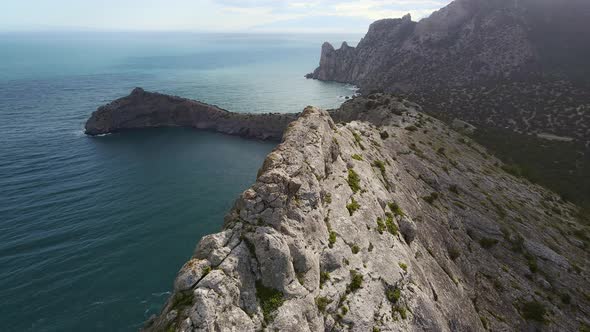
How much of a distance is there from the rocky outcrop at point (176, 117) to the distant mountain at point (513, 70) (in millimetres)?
69273

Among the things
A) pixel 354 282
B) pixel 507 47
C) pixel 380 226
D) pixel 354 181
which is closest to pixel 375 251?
pixel 380 226

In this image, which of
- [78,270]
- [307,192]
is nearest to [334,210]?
[307,192]

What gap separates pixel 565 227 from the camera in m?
54.7

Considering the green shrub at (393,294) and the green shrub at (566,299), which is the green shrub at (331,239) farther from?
the green shrub at (566,299)

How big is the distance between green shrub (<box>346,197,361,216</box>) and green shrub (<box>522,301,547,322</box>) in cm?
2200

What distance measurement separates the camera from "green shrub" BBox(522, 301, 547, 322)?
3381 cm

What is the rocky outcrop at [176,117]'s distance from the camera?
152 metres

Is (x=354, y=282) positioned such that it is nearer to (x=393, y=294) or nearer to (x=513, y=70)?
(x=393, y=294)

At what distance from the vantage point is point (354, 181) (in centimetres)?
3225

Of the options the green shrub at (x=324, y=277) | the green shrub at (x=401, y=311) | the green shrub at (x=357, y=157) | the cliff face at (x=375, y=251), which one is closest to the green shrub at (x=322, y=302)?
the cliff face at (x=375, y=251)

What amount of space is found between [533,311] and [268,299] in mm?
31574

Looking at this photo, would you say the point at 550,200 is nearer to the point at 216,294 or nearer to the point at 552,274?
the point at 552,274

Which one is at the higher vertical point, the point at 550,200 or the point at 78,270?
the point at 550,200

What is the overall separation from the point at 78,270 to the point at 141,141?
92390 millimetres
